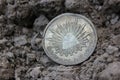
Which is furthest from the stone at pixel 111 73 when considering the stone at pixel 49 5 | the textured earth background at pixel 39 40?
the stone at pixel 49 5

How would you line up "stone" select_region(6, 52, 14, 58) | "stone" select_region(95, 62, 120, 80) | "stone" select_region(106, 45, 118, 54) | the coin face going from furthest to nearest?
"stone" select_region(6, 52, 14, 58)
the coin face
"stone" select_region(106, 45, 118, 54)
"stone" select_region(95, 62, 120, 80)

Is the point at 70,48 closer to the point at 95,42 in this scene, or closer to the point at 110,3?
the point at 95,42

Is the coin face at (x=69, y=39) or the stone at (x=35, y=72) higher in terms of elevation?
the coin face at (x=69, y=39)

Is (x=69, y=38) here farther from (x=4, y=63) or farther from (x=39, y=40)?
(x=4, y=63)

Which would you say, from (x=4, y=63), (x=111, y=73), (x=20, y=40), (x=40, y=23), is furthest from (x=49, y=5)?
(x=111, y=73)

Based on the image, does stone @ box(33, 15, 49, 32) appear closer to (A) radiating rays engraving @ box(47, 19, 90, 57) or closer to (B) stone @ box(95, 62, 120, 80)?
(A) radiating rays engraving @ box(47, 19, 90, 57)

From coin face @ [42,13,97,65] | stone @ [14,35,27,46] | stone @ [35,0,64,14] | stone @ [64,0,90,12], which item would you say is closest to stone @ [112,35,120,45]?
coin face @ [42,13,97,65]

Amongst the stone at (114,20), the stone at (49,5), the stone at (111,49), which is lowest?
the stone at (111,49)

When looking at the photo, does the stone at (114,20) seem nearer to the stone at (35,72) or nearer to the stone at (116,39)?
the stone at (116,39)
